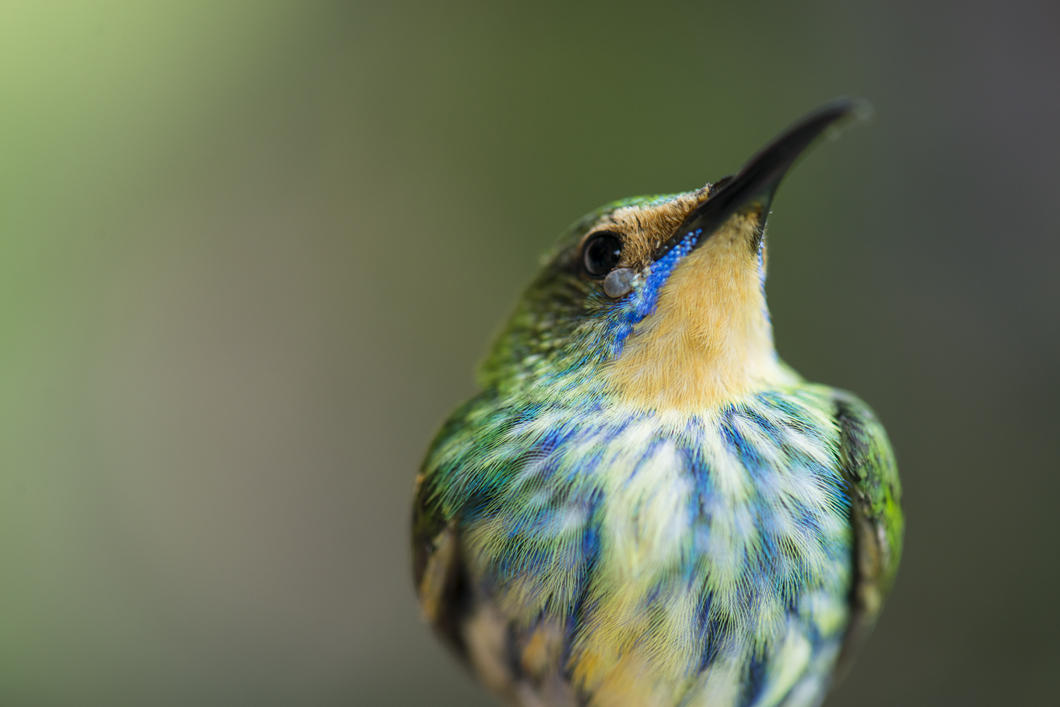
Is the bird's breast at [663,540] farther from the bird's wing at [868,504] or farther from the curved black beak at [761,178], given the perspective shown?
the curved black beak at [761,178]

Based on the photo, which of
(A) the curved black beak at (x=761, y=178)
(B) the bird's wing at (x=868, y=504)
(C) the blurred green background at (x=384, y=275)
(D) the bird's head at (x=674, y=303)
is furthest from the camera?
(C) the blurred green background at (x=384, y=275)

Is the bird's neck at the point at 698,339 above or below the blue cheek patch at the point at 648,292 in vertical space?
below

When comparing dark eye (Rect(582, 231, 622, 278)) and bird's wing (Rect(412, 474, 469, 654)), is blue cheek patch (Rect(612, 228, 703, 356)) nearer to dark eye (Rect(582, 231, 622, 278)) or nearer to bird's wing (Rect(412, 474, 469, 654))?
dark eye (Rect(582, 231, 622, 278))

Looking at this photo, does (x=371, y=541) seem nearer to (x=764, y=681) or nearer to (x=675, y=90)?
(x=675, y=90)

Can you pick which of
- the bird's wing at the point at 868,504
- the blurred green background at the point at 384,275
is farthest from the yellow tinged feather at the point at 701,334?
the blurred green background at the point at 384,275

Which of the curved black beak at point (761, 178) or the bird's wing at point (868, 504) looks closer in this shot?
the curved black beak at point (761, 178)

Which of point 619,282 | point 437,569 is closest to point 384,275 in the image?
point 437,569

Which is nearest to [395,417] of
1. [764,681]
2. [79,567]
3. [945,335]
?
[79,567]

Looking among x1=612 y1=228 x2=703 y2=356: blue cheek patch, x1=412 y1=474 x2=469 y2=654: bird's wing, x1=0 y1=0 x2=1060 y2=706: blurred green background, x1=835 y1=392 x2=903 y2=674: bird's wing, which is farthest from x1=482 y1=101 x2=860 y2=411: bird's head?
x1=0 y1=0 x2=1060 y2=706: blurred green background
